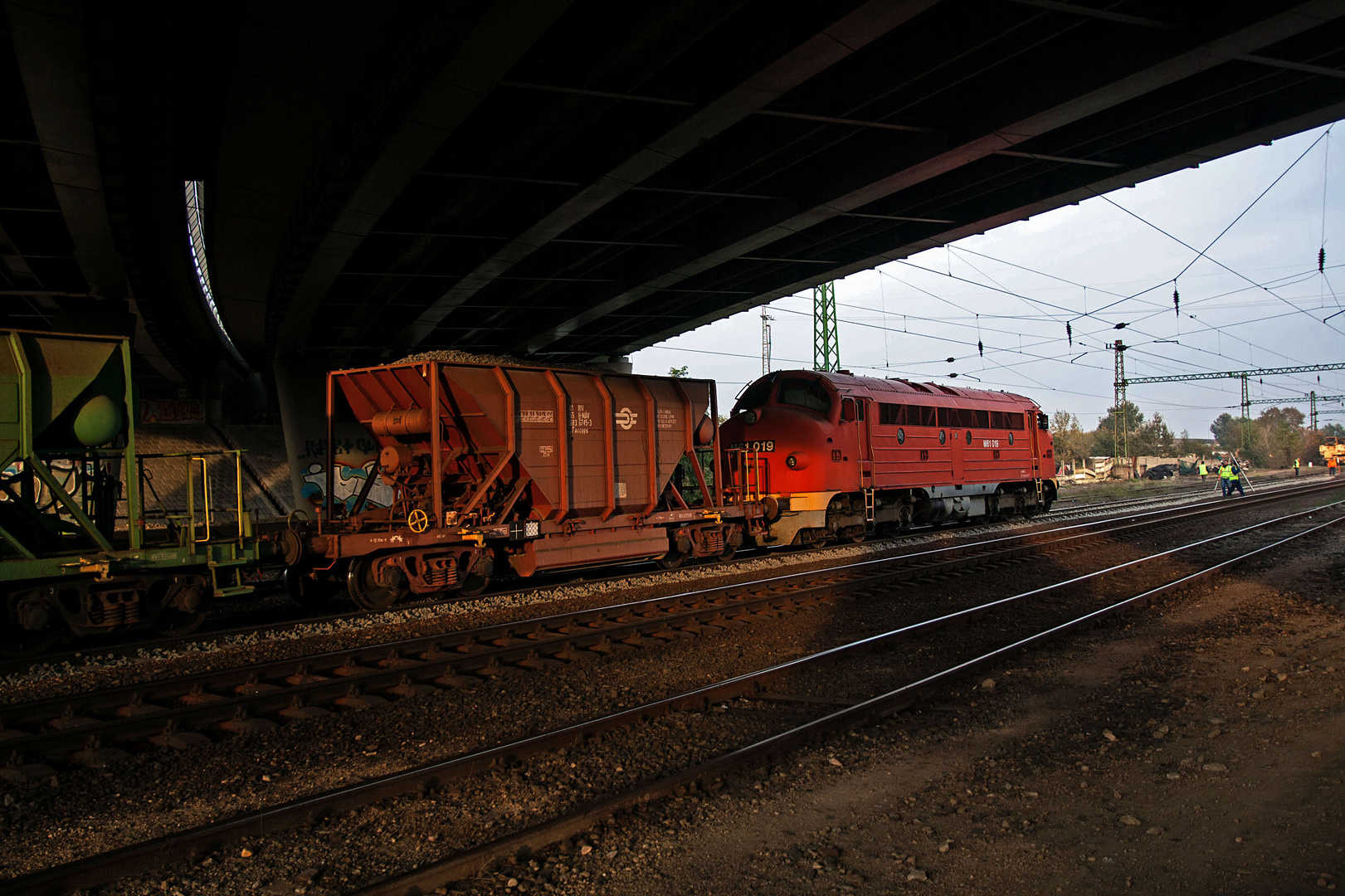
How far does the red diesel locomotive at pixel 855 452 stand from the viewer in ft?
53.2

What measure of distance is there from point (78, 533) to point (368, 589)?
3.79 metres

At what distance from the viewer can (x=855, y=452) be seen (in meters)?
16.7

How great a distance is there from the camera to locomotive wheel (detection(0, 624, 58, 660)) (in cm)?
886

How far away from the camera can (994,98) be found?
1242 cm

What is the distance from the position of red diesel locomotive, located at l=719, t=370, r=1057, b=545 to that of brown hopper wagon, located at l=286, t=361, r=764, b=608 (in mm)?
3046

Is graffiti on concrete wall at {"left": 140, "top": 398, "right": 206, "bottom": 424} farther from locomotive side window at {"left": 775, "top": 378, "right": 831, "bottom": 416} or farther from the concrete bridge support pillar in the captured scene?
locomotive side window at {"left": 775, "top": 378, "right": 831, "bottom": 416}

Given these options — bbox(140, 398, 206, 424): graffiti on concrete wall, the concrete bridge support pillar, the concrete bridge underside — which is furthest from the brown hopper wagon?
bbox(140, 398, 206, 424): graffiti on concrete wall

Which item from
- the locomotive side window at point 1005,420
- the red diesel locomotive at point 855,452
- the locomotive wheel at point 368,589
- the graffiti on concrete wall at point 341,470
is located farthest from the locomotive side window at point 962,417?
the graffiti on concrete wall at point 341,470

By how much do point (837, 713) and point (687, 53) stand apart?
919 cm

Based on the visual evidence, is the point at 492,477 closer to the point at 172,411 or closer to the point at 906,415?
the point at 906,415

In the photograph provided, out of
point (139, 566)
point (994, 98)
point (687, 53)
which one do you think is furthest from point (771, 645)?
point (994, 98)

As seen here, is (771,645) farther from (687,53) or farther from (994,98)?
(994,98)

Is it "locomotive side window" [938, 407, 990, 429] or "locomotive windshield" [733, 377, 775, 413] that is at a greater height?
"locomotive windshield" [733, 377, 775, 413]

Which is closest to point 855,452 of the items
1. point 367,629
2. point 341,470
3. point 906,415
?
point 906,415
